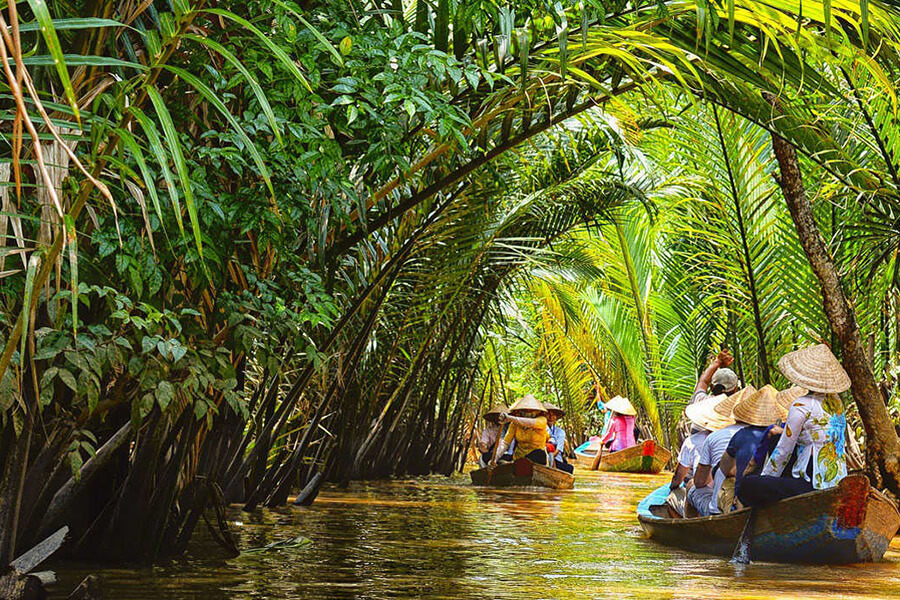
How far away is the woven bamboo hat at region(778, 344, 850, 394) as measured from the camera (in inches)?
293

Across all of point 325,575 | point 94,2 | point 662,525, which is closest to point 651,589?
point 325,575

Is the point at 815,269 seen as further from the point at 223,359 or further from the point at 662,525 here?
the point at 223,359

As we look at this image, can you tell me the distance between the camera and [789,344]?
10.9 meters

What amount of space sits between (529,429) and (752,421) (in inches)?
329

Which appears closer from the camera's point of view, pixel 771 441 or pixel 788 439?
pixel 788 439

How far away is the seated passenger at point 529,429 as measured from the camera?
16281mm

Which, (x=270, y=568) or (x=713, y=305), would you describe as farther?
(x=713, y=305)

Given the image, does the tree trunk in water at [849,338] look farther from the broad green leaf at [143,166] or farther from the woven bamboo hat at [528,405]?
the woven bamboo hat at [528,405]

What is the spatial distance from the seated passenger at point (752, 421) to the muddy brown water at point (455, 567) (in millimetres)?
750

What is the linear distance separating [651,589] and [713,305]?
282 inches

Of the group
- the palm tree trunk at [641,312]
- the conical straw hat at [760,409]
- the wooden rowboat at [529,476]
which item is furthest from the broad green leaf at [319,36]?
the palm tree trunk at [641,312]

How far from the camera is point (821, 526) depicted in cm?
748

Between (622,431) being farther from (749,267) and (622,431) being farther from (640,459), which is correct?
(749,267)

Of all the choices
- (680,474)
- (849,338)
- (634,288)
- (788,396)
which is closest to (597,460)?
(634,288)
